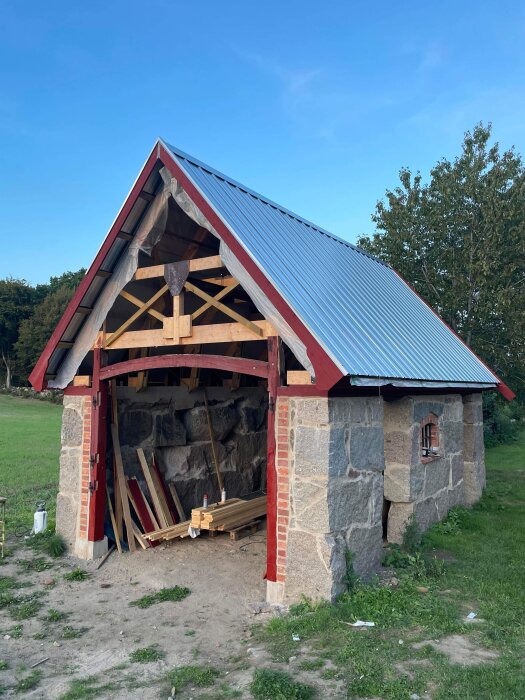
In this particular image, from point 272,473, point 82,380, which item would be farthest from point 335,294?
point 82,380

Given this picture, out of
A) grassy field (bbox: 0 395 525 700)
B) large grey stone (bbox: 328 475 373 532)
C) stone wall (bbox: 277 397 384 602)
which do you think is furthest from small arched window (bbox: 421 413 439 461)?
stone wall (bbox: 277 397 384 602)

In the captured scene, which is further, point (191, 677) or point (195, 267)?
Result: point (195, 267)

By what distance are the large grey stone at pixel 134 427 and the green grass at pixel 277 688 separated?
214 inches

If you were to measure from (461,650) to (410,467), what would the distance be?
3.48 m

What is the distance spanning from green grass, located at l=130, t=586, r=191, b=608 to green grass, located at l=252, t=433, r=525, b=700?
148cm

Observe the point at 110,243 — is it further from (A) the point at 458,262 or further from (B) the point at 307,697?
(A) the point at 458,262

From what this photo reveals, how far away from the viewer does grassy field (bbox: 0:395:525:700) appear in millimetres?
4395

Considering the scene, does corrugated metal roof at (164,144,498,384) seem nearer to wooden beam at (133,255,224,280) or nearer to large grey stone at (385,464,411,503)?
wooden beam at (133,255,224,280)

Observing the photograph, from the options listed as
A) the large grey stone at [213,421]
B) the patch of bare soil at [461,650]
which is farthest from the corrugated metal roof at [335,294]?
the large grey stone at [213,421]

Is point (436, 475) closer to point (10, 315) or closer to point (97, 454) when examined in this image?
point (97, 454)

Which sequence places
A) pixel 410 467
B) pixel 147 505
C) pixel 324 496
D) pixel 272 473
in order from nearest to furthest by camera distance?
1. pixel 324 496
2. pixel 272 473
3. pixel 410 467
4. pixel 147 505

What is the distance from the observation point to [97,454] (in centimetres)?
820

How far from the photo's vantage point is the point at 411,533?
322 inches

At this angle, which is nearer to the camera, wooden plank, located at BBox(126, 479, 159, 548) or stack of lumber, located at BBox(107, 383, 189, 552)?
stack of lumber, located at BBox(107, 383, 189, 552)
